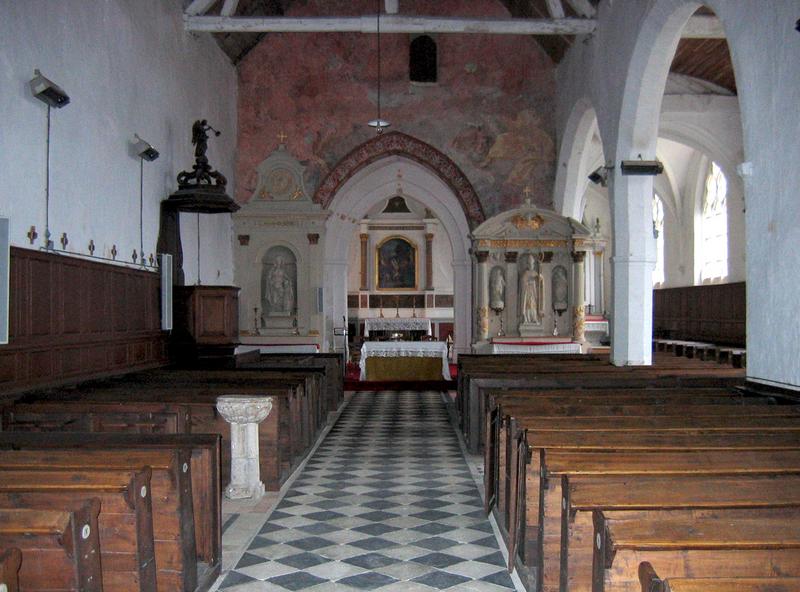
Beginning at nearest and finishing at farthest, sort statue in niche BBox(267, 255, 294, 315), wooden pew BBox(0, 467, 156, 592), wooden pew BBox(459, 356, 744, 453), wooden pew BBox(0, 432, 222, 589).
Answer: wooden pew BBox(0, 467, 156, 592), wooden pew BBox(0, 432, 222, 589), wooden pew BBox(459, 356, 744, 453), statue in niche BBox(267, 255, 294, 315)

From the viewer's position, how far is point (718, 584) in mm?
2066

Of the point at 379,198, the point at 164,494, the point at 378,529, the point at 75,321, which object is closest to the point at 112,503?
the point at 164,494

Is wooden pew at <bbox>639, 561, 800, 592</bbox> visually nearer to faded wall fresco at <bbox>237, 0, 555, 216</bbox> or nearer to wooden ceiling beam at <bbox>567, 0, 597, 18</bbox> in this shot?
wooden ceiling beam at <bbox>567, 0, 597, 18</bbox>

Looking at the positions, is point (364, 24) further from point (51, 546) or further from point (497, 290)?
point (51, 546)

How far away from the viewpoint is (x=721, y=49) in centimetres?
1383

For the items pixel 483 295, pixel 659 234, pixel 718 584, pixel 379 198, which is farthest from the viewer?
pixel 659 234

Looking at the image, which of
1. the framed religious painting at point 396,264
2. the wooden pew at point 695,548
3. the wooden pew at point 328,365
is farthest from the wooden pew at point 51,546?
the framed religious painting at point 396,264

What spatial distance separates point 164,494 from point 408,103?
561 inches

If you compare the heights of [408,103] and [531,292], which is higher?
[408,103]

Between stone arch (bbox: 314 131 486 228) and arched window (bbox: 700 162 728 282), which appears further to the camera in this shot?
arched window (bbox: 700 162 728 282)

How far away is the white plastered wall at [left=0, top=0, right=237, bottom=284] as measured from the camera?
7.50 metres

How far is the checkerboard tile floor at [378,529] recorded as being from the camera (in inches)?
175

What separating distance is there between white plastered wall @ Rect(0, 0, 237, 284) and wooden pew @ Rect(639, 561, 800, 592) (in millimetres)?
6680

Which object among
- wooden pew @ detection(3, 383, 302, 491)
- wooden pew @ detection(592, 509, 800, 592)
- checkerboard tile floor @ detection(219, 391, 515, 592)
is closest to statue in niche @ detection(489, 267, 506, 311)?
checkerboard tile floor @ detection(219, 391, 515, 592)
